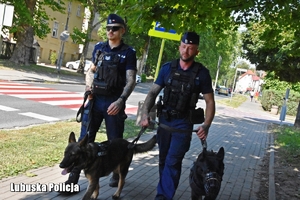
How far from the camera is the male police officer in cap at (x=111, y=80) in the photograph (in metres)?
4.81

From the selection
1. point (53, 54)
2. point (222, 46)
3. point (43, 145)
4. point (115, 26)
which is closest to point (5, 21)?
point (43, 145)

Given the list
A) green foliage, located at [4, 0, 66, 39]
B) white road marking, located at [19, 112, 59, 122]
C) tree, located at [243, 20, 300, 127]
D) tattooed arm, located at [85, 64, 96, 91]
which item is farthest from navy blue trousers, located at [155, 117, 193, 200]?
green foliage, located at [4, 0, 66, 39]

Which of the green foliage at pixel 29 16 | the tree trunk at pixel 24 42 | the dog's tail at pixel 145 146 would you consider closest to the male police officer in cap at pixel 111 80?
the dog's tail at pixel 145 146

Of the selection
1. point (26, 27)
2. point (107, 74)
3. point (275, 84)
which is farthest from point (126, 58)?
point (275, 84)

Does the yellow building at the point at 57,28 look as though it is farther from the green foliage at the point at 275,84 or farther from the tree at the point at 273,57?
the tree at the point at 273,57

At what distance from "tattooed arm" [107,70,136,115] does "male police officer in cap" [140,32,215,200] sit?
35 cm

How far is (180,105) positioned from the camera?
4.60m

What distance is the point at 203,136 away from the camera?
14.9 feet

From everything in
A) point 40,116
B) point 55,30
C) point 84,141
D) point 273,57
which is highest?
point 55,30

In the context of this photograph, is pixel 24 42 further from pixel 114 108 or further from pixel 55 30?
pixel 114 108

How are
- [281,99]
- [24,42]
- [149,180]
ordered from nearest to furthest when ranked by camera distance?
[149,180] < [24,42] < [281,99]

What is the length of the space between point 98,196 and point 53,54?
4420 centimetres

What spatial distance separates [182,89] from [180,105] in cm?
20

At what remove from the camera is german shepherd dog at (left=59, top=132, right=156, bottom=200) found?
12.9 ft
